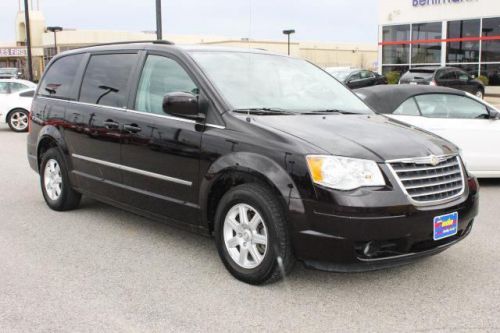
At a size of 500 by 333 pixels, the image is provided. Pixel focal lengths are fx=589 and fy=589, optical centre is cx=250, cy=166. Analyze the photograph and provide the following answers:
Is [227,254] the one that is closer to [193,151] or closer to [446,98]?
[193,151]

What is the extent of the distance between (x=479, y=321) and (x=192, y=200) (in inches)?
89.2

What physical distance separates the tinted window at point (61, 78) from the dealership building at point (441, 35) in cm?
2636

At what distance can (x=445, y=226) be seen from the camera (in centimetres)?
413

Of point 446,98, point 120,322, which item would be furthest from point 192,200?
point 446,98

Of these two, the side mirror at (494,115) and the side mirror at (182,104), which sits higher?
the side mirror at (182,104)

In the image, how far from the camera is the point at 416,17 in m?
32.7

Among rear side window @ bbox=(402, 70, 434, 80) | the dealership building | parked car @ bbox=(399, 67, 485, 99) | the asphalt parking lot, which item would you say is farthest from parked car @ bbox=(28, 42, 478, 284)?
the dealership building

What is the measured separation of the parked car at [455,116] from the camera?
8008mm

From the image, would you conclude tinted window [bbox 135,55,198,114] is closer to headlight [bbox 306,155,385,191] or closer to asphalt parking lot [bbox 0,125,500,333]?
asphalt parking lot [bbox 0,125,500,333]

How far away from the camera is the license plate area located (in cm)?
406

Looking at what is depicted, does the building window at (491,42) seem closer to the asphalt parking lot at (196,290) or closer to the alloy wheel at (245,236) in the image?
the asphalt parking lot at (196,290)

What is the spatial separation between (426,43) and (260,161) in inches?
1197

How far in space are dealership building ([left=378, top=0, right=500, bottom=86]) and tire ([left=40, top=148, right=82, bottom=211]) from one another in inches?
1049

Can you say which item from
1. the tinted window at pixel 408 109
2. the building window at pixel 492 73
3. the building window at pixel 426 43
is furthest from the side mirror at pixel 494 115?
the building window at pixel 426 43
